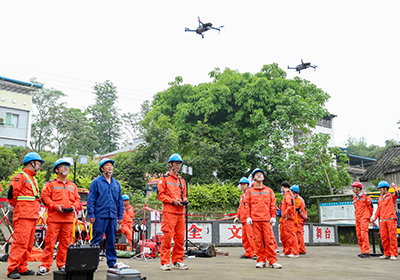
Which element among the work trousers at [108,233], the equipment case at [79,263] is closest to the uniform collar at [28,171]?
the work trousers at [108,233]

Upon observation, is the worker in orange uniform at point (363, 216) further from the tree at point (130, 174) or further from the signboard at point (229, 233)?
the tree at point (130, 174)

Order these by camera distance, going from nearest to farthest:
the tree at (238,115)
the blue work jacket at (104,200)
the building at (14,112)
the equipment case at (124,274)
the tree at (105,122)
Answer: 1. the equipment case at (124,274)
2. the blue work jacket at (104,200)
3. the tree at (238,115)
4. the building at (14,112)
5. the tree at (105,122)

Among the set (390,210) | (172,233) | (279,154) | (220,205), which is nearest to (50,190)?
(172,233)

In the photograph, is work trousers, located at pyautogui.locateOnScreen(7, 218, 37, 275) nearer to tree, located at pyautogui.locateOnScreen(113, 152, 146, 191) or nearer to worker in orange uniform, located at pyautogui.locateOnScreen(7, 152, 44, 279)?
worker in orange uniform, located at pyautogui.locateOnScreen(7, 152, 44, 279)

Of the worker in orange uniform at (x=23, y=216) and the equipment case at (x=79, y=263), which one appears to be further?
the worker in orange uniform at (x=23, y=216)

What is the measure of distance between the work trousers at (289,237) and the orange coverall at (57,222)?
6.42m

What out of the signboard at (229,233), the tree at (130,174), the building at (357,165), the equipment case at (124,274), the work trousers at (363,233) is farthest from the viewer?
the building at (357,165)

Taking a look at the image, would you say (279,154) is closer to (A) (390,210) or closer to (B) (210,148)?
(B) (210,148)

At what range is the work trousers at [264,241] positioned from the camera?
768 centimetres

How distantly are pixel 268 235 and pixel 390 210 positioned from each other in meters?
4.50

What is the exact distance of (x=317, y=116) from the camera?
26.4 meters

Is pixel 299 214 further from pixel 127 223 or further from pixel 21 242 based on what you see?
pixel 21 242

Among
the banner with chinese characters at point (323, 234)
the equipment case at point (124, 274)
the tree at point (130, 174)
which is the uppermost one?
the tree at point (130, 174)

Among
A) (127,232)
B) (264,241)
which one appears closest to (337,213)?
(127,232)
